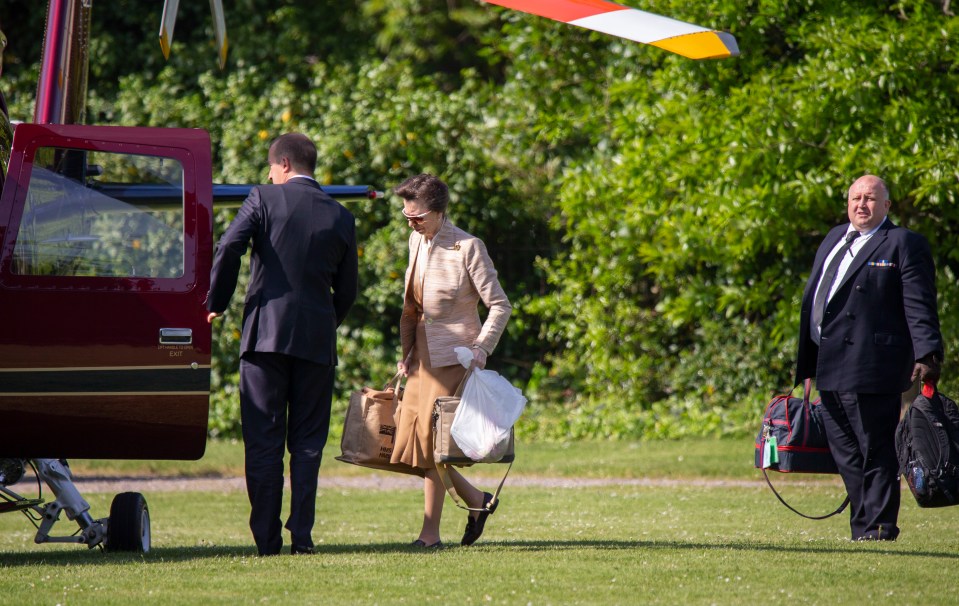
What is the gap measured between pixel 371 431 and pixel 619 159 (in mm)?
6970

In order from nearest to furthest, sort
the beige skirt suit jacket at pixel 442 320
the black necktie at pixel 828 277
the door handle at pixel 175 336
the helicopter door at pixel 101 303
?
the helicopter door at pixel 101 303
the door handle at pixel 175 336
the beige skirt suit jacket at pixel 442 320
the black necktie at pixel 828 277

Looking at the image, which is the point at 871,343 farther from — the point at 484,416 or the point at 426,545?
the point at 426,545

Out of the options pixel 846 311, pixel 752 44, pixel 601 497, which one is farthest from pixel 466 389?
pixel 752 44

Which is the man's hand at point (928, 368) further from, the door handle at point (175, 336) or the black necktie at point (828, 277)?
the door handle at point (175, 336)

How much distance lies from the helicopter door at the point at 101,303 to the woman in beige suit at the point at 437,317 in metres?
1.00

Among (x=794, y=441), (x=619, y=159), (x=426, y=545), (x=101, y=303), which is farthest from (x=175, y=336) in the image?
(x=619, y=159)

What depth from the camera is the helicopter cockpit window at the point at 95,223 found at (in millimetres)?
5840

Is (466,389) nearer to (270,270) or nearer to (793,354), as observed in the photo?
(270,270)

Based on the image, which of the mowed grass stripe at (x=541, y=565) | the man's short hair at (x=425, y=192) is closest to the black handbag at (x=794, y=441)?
the mowed grass stripe at (x=541, y=565)

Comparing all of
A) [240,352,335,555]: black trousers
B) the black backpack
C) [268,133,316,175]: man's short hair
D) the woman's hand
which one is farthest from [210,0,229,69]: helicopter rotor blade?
the black backpack

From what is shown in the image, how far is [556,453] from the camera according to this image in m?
12.4

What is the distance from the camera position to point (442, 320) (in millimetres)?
6277

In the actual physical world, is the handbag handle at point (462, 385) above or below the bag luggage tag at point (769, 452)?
above

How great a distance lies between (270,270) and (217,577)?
1431 mm
